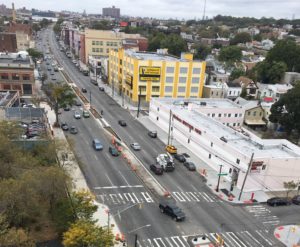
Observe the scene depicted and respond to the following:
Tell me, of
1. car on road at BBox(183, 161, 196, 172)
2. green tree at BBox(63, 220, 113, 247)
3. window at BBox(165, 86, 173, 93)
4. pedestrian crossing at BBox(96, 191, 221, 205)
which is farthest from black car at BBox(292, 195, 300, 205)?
window at BBox(165, 86, 173, 93)

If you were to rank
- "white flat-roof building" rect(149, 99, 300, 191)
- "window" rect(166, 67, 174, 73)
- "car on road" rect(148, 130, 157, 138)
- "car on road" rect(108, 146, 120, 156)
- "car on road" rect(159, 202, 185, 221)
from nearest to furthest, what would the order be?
1. "car on road" rect(159, 202, 185, 221)
2. "white flat-roof building" rect(149, 99, 300, 191)
3. "car on road" rect(108, 146, 120, 156)
4. "car on road" rect(148, 130, 157, 138)
5. "window" rect(166, 67, 174, 73)

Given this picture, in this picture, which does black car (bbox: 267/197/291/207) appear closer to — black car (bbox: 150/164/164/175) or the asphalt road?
the asphalt road

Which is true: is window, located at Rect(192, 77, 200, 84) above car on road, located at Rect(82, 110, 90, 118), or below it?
above

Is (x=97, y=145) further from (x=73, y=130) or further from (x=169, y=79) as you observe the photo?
(x=169, y=79)

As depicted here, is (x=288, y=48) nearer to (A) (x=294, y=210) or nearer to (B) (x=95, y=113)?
(B) (x=95, y=113)

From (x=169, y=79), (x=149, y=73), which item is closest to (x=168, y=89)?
(x=169, y=79)

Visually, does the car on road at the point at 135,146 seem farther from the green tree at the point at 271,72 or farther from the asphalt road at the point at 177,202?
the green tree at the point at 271,72

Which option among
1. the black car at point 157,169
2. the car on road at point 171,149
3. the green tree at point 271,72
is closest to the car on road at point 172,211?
the black car at point 157,169
